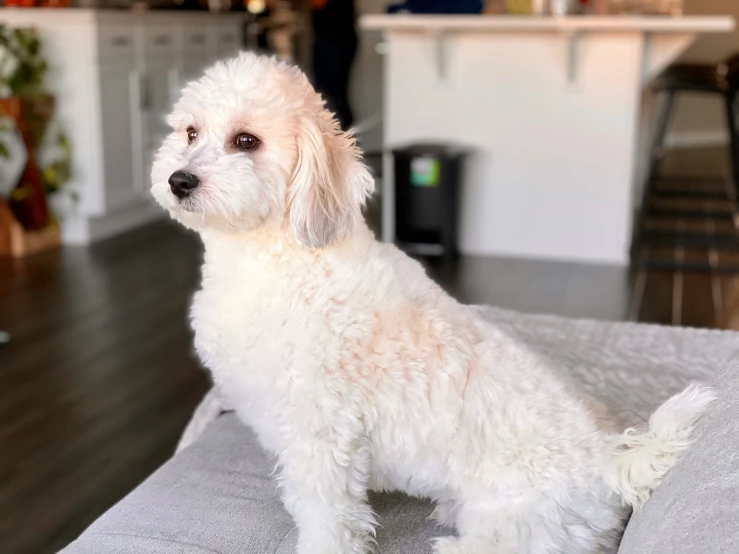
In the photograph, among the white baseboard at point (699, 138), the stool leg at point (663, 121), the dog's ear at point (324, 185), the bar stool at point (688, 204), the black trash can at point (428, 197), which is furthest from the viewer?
the white baseboard at point (699, 138)

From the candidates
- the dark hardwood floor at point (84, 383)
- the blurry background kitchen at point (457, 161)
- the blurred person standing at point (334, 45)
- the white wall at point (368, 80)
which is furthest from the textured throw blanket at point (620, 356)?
the white wall at point (368, 80)

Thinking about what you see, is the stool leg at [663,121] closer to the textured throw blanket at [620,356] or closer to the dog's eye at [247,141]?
the textured throw blanket at [620,356]

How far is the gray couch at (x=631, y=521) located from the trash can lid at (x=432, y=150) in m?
2.38

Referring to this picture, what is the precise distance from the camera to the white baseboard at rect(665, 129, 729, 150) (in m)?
8.39

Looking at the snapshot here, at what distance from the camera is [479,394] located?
41.4 inches

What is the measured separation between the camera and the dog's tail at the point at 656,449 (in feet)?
3.18

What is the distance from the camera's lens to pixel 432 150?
412 cm

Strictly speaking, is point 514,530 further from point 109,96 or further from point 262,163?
point 109,96

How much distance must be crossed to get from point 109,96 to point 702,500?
415cm

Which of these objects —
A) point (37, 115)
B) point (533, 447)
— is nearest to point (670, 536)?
point (533, 447)

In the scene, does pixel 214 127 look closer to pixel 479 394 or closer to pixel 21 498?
pixel 479 394

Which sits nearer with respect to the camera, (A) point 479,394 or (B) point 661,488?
(B) point 661,488

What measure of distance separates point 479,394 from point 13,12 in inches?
156

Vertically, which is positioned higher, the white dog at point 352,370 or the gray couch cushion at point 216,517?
the white dog at point 352,370
